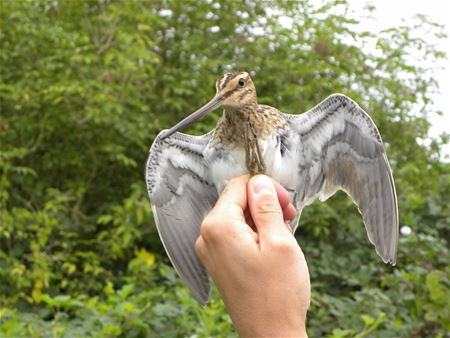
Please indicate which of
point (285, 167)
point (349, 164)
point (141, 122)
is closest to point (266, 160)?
point (285, 167)

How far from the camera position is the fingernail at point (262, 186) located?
6.31 ft

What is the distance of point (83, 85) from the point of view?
5230 mm

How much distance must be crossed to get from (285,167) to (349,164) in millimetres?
525

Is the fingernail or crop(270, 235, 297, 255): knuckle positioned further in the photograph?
the fingernail

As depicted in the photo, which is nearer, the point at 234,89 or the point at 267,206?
the point at 267,206

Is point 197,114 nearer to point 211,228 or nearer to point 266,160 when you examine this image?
point 266,160

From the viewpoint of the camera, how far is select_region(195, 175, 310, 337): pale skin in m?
1.69

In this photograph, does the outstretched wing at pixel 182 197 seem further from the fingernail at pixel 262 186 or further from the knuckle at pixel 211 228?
the knuckle at pixel 211 228

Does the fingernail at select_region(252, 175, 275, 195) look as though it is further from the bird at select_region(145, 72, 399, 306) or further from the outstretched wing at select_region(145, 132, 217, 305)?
the outstretched wing at select_region(145, 132, 217, 305)

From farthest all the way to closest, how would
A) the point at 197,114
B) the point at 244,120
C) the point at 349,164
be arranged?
the point at 349,164, the point at 244,120, the point at 197,114

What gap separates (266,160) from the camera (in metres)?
2.67

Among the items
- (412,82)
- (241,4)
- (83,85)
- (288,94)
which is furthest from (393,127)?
(83,85)

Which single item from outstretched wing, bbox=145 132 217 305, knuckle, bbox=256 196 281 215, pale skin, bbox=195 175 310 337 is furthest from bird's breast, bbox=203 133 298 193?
pale skin, bbox=195 175 310 337

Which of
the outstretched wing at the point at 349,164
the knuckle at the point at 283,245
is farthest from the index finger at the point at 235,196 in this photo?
the outstretched wing at the point at 349,164
